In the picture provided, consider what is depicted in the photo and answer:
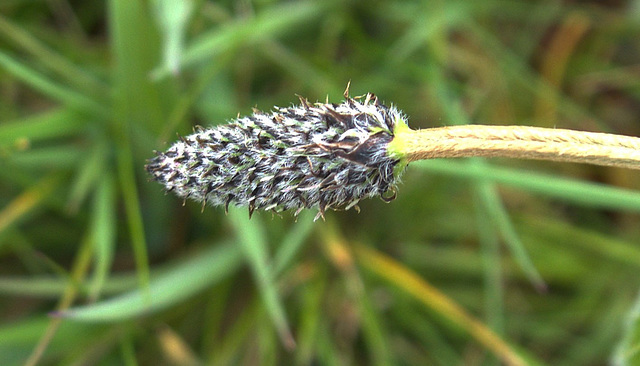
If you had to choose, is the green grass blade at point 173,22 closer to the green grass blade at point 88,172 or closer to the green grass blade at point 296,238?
the green grass blade at point 88,172

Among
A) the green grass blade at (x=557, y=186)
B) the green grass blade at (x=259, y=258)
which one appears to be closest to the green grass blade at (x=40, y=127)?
the green grass blade at (x=259, y=258)

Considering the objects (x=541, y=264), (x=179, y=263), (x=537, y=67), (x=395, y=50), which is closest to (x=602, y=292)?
(x=541, y=264)

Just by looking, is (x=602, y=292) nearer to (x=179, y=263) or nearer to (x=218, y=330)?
(x=218, y=330)

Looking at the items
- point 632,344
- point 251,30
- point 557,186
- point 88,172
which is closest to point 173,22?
point 251,30

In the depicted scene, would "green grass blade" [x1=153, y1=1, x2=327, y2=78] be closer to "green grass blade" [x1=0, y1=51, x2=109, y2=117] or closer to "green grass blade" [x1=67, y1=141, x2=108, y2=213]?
"green grass blade" [x1=0, y1=51, x2=109, y2=117]

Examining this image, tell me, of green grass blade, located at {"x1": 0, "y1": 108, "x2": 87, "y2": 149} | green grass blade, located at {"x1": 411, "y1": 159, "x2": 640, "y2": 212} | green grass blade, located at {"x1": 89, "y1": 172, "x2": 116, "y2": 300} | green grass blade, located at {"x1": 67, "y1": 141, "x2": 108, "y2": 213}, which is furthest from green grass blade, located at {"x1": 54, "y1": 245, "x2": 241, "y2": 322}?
green grass blade, located at {"x1": 411, "y1": 159, "x2": 640, "y2": 212}

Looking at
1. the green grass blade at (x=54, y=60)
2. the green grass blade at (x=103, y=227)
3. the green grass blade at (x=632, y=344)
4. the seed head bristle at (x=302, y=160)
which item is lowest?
the green grass blade at (x=632, y=344)
